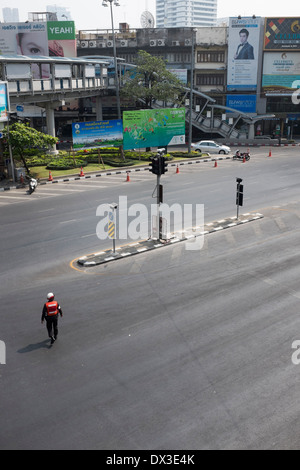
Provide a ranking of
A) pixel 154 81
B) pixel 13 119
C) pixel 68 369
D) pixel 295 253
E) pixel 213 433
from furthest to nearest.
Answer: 1. pixel 154 81
2. pixel 13 119
3. pixel 295 253
4. pixel 68 369
5. pixel 213 433

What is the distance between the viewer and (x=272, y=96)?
63438 millimetres

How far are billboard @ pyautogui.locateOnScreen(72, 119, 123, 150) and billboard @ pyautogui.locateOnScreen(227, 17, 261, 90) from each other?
2825 centimetres

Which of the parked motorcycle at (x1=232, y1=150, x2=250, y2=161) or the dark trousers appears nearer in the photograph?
the dark trousers

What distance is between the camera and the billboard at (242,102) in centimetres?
6347

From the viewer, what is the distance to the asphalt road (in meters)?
9.73

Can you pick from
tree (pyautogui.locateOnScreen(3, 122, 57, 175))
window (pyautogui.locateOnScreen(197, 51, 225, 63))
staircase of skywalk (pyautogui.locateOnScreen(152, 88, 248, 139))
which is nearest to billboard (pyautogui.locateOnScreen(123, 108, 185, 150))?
tree (pyautogui.locateOnScreen(3, 122, 57, 175))

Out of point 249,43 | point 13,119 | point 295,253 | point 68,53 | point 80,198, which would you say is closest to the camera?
point 295,253

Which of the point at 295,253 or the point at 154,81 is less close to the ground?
the point at 154,81

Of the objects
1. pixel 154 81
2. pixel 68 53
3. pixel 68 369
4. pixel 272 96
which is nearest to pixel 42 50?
pixel 68 53

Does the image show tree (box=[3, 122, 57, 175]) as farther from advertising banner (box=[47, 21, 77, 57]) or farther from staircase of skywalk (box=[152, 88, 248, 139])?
advertising banner (box=[47, 21, 77, 57])

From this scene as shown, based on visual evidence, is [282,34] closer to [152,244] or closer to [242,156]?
[242,156]

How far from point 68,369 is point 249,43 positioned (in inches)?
2345

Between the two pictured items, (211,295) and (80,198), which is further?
(80,198)
